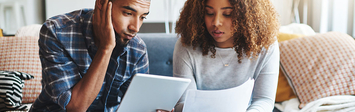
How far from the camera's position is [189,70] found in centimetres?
119

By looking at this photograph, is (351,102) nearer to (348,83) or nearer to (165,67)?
(348,83)

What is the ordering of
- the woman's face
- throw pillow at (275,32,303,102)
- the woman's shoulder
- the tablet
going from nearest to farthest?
1. the tablet
2. the woman's face
3. the woman's shoulder
4. throw pillow at (275,32,303,102)

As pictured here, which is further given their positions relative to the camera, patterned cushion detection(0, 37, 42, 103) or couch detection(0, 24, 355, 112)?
patterned cushion detection(0, 37, 42, 103)

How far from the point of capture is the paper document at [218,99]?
2.78 feet

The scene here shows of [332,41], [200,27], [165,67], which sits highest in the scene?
[200,27]

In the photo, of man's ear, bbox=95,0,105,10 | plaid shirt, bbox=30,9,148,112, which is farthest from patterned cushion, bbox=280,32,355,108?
man's ear, bbox=95,0,105,10

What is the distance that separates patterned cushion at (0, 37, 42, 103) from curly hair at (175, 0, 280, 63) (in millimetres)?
981

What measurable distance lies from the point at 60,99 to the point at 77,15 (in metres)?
0.35

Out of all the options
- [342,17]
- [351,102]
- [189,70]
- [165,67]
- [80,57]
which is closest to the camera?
[80,57]

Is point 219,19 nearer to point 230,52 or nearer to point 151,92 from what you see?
point 230,52

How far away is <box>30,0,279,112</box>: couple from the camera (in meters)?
0.99

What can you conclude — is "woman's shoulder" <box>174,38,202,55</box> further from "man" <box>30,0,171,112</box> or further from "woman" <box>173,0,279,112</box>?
"man" <box>30,0,171,112</box>

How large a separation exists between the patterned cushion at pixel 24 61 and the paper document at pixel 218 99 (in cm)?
115

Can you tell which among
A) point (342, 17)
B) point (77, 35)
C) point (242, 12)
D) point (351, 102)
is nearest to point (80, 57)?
point (77, 35)
